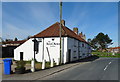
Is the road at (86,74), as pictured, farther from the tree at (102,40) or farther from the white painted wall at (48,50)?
the tree at (102,40)

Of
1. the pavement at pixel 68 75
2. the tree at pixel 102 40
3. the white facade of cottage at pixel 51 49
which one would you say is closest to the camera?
the pavement at pixel 68 75

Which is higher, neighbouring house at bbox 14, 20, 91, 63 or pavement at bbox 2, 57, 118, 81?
neighbouring house at bbox 14, 20, 91, 63

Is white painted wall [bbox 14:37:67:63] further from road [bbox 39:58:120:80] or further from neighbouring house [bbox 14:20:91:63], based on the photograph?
road [bbox 39:58:120:80]

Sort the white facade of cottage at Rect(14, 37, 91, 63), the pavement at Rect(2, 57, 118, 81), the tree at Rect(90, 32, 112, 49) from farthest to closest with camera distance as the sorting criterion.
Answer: the tree at Rect(90, 32, 112, 49), the white facade of cottage at Rect(14, 37, 91, 63), the pavement at Rect(2, 57, 118, 81)

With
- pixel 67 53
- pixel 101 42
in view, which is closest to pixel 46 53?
pixel 67 53

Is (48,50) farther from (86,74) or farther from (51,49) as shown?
(86,74)

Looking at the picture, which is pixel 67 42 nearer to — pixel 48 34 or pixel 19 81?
pixel 48 34

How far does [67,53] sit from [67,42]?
1.77 metres

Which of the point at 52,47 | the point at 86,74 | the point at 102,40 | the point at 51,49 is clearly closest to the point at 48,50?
the point at 51,49

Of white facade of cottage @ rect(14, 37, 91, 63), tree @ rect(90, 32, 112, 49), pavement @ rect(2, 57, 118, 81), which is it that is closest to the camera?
pavement @ rect(2, 57, 118, 81)

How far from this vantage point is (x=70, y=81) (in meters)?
9.02

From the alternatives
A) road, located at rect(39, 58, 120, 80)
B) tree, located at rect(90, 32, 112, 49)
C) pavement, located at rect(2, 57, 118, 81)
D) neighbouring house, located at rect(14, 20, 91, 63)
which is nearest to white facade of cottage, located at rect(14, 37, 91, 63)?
neighbouring house, located at rect(14, 20, 91, 63)

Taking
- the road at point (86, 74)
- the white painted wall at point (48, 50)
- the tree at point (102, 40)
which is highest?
the tree at point (102, 40)

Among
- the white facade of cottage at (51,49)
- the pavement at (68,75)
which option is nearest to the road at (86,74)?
the pavement at (68,75)
